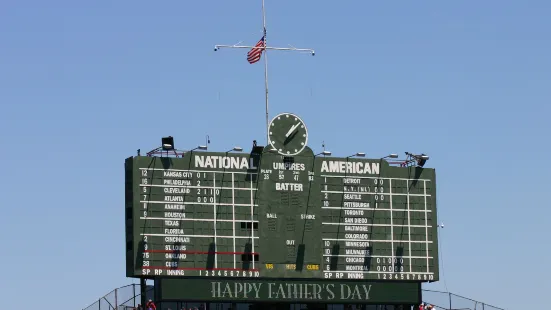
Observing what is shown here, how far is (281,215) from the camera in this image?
69000 mm

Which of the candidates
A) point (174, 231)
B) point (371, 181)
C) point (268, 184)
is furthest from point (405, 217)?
point (174, 231)

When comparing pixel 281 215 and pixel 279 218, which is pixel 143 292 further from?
pixel 281 215

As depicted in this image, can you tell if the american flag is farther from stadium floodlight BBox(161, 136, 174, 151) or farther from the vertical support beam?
the vertical support beam

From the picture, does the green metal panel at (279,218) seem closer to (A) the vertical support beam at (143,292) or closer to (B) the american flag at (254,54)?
(A) the vertical support beam at (143,292)

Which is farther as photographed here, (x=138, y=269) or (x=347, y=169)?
A: (x=347, y=169)

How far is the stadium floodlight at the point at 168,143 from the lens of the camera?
223 feet

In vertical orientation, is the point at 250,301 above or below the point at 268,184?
below

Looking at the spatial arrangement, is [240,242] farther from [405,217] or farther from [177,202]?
[405,217]

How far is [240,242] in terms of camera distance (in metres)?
68.2

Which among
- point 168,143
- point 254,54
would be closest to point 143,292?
point 168,143

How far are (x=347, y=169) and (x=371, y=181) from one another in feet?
4.32

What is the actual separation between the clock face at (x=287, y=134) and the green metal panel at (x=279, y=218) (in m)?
0.44

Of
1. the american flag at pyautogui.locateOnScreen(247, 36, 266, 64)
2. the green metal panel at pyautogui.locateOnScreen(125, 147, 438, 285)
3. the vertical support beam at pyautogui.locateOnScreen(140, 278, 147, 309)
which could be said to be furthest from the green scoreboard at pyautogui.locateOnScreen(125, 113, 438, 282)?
the american flag at pyautogui.locateOnScreen(247, 36, 266, 64)

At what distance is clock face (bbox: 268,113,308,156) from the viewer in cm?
6931
